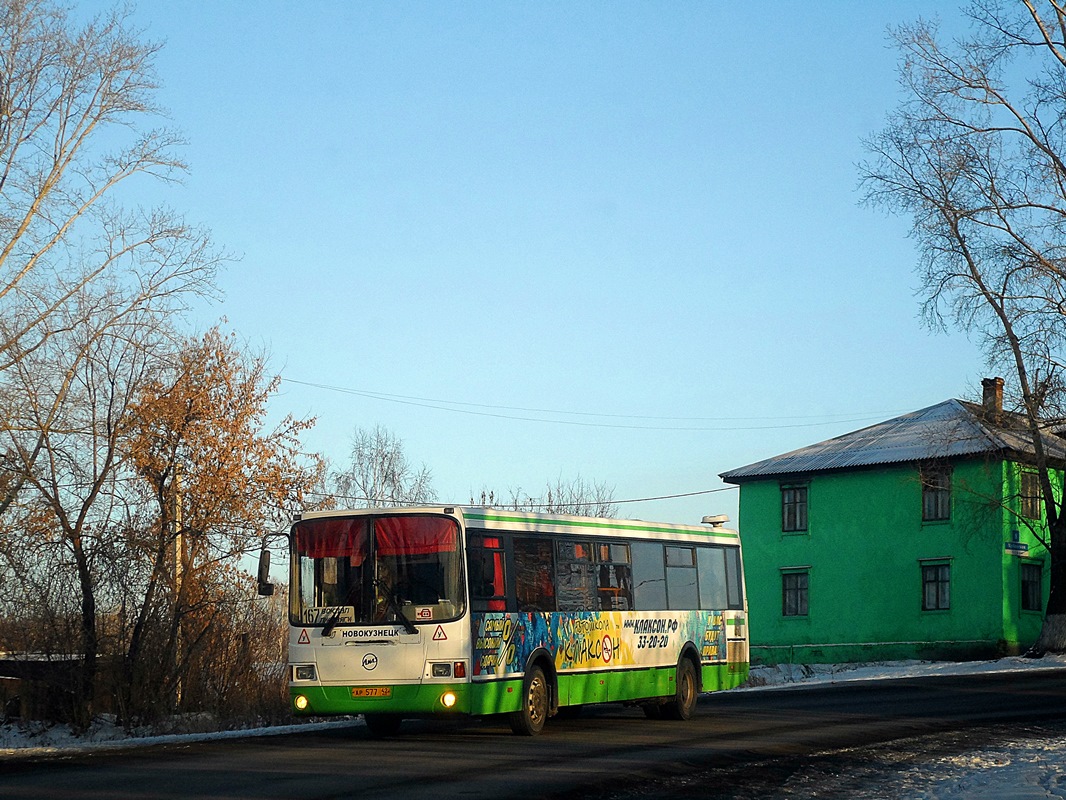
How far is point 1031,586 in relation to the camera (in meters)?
51.2

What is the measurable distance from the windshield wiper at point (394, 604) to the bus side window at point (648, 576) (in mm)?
4583

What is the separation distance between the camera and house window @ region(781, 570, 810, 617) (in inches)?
2140

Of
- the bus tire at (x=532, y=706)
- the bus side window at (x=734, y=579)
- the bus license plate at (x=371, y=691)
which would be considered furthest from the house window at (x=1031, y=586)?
the bus license plate at (x=371, y=691)

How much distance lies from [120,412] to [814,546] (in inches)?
1328

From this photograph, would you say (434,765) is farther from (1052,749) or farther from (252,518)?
(252,518)

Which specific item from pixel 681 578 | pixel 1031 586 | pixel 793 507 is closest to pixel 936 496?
pixel 1031 586

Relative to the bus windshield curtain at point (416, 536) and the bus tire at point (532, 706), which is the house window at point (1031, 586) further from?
the bus windshield curtain at point (416, 536)

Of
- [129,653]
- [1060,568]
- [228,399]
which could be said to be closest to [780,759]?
[129,653]

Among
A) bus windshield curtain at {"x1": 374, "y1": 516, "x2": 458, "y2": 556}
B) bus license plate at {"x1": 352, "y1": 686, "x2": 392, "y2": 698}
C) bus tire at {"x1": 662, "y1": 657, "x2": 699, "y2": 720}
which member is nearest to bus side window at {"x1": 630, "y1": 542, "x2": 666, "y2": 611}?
bus tire at {"x1": 662, "y1": 657, "x2": 699, "y2": 720}

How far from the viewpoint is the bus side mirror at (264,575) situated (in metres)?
17.8

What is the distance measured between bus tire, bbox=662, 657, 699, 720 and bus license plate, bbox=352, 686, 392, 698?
5874 millimetres

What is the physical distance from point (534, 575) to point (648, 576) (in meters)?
3.03

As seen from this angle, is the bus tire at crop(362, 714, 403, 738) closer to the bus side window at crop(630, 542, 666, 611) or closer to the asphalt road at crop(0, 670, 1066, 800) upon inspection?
the asphalt road at crop(0, 670, 1066, 800)

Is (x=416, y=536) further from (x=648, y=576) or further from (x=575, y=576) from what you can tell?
(x=648, y=576)
